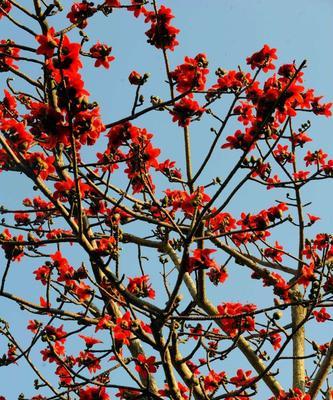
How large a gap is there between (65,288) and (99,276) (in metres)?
0.47

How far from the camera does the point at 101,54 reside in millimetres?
3781

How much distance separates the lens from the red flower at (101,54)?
12.4 ft

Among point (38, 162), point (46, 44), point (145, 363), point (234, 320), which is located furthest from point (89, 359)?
point (46, 44)

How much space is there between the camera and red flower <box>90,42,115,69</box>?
3775mm

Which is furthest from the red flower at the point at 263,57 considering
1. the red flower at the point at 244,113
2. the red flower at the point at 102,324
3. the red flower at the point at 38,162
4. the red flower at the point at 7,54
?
the red flower at the point at 102,324

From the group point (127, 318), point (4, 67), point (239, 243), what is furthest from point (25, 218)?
point (239, 243)

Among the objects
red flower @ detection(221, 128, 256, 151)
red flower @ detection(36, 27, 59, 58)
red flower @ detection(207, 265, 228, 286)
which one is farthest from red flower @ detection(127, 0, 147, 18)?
red flower @ detection(207, 265, 228, 286)

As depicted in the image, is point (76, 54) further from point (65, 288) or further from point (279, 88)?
point (65, 288)

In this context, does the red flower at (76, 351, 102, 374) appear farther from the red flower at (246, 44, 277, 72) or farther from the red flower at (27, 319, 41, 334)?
the red flower at (246, 44, 277, 72)

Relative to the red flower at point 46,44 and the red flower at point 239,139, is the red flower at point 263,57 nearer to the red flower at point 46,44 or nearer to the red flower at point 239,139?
the red flower at point 239,139

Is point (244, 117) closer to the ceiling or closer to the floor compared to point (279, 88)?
closer to the ceiling

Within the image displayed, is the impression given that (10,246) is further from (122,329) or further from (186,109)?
(186,109)

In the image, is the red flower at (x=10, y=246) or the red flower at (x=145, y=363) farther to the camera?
the red flower at (x=145, y=363)

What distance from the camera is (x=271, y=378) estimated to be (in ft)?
13.6
